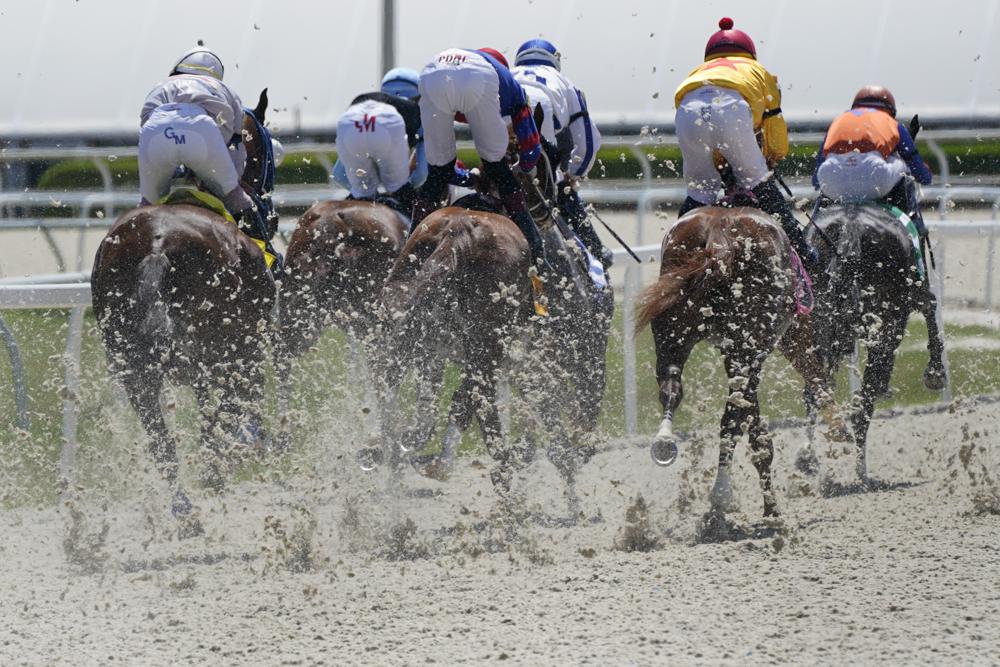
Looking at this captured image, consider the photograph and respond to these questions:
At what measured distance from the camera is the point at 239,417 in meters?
5.68

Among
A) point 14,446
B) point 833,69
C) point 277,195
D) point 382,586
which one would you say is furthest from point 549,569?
point 833,69

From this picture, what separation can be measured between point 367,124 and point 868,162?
90.6 inches

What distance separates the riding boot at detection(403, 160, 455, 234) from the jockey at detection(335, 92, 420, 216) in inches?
33.0

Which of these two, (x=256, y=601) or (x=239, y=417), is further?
(x=239, y=417)

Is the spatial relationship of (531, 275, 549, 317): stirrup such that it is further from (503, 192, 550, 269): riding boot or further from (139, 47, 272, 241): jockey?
(139, 47, 272, 241): jockey

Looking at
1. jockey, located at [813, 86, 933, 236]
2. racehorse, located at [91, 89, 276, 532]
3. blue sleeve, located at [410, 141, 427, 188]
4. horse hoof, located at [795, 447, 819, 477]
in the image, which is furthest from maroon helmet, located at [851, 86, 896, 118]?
racehorse, located at [91, 89, 276, 532]

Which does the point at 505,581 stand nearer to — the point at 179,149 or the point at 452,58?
the point at 452,58

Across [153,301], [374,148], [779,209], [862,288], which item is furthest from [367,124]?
[862,288]

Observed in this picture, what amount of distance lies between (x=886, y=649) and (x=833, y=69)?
11297 mm

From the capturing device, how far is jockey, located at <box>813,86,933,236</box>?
261 inches

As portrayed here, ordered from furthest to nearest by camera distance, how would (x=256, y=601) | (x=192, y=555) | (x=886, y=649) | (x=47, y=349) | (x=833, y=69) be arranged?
(x=833, y=69) → (x=47, y=349) → (x=192, y=555) → (x=256, y=601) → (x=886, y=649)

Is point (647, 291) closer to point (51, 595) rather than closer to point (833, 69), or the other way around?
point (51, 595)

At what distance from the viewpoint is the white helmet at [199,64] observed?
20.2ft

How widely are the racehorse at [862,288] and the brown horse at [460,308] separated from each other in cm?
163
